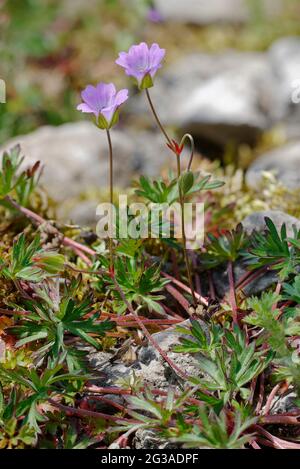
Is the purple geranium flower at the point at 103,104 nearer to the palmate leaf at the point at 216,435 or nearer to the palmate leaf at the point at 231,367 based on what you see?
the palmate leaf at the point at 231,367

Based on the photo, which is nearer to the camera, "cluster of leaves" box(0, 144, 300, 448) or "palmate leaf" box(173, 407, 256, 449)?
"palmate leaf" box(173, 407, 256, 449)

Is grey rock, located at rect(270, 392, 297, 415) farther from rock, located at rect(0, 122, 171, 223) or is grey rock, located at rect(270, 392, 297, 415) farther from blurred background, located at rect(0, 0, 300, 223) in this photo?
rock, located at rect(0, 122, 171, 223)

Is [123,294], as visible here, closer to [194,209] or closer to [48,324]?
[48,324]

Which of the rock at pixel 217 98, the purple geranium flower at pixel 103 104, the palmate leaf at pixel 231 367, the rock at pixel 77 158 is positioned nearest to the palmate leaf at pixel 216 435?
the palmate leaf at pixel 231 367

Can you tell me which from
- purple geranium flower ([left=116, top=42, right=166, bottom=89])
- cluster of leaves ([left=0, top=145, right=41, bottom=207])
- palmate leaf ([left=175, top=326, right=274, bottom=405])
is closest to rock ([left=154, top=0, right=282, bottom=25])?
cluster of leaves ([left=0, top=145, right=41, bottom=207])

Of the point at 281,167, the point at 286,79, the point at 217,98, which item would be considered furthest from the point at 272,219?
the point at 286,79

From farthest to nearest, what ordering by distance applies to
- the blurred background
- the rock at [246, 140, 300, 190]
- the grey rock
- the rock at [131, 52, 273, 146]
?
1. the rock at [131, 52, 273, 146]
2. the blurred background
3. the rock at [246, 140, 300, 190]
4. the grey rock
